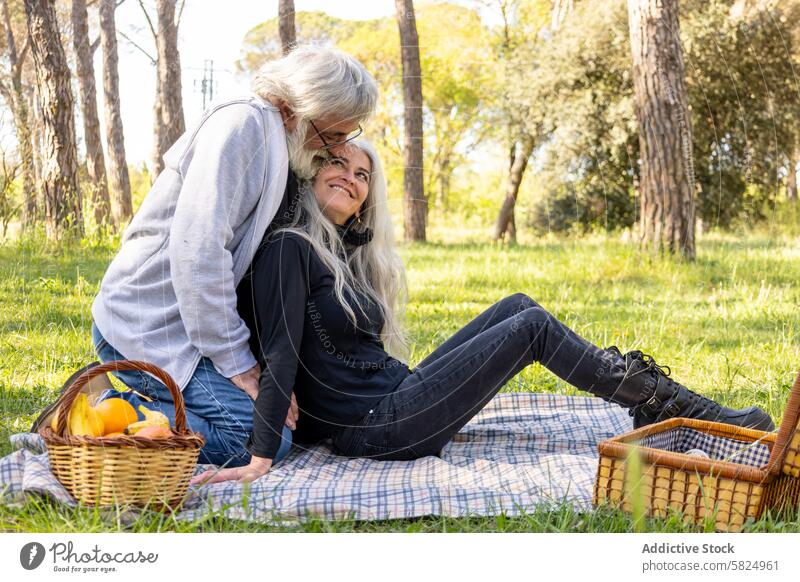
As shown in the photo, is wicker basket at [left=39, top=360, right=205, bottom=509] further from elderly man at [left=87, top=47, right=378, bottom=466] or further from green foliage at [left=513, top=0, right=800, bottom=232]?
green foliage at [left=513, top=0, right=800, bottom=232]

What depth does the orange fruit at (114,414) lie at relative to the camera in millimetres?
2100

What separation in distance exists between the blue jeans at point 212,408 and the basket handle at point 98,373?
273 mm

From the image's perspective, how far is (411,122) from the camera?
2842 millimetres

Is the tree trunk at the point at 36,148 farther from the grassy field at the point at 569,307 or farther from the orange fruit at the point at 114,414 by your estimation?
the orange fruit at the point at 114,414

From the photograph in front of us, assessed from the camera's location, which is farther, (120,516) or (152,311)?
(152,311)

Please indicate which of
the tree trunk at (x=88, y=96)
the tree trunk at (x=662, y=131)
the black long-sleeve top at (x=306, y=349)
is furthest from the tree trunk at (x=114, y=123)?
the tree trunk at (x=662, y=131)

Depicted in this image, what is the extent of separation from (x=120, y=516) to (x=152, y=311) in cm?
Answer: 62

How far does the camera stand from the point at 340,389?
249cm

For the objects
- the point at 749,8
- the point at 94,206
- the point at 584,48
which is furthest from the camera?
the point at 749,8

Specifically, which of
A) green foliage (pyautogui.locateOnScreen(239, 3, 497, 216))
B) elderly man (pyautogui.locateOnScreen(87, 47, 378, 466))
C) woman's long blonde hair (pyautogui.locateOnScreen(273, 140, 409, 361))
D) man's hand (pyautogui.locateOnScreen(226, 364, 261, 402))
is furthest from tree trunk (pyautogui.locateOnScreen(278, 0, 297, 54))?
man's hand (pyautogui.locateOnScreen(226, 364, 261, 402))

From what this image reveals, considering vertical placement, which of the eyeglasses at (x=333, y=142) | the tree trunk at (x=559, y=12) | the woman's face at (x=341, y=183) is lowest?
the woman's face at (x=341, y=183)

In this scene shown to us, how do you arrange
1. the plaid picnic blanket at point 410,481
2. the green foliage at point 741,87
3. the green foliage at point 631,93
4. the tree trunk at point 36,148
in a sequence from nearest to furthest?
the plaid picnic blanket at point 410,481 → the tree trunk at point 36,148 → the green foliage at point 631,93 → the green foliage at point 741,87
